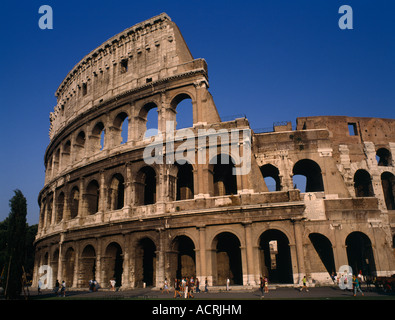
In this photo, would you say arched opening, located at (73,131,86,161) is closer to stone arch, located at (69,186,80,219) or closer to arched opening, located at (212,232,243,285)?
stone arch, located at (69,186,80,219)

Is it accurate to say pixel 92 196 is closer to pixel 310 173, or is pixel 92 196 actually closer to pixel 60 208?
pixel 60 208

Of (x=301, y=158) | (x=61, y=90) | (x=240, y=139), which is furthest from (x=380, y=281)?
(x=61, y=90)

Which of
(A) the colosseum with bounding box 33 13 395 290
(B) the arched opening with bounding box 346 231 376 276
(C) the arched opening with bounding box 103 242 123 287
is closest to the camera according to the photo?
(A) the colosseum with bounding box 33 13 395 290

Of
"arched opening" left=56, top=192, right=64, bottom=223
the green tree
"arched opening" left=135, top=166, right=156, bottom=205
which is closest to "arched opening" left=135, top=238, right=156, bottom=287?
"arched opening" left=135, top=166, right=156, bottom=205

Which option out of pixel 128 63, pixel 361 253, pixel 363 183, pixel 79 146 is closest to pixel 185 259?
pixel 361 253

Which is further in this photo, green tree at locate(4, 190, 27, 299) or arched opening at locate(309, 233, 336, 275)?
arched opening at locate(309, 233, 336, 275)

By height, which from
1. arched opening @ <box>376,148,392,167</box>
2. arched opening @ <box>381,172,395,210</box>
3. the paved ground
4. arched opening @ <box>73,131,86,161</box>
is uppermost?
arched opening @ <box>73,131,86,161</box>

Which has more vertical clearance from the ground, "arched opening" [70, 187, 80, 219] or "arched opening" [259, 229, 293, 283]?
"arched opening" [70, 187, 80, 219]
